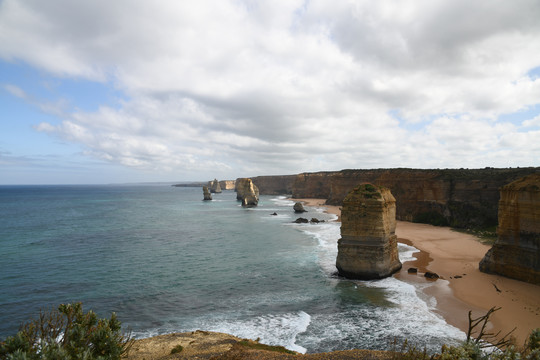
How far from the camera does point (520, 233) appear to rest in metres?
21.1

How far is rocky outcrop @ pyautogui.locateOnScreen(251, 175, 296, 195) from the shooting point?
6586 inches

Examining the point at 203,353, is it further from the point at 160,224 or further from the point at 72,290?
the point at 160,224

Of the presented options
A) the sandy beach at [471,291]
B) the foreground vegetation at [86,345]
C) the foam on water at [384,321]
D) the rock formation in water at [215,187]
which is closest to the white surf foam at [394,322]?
the foam on water at [384,321]

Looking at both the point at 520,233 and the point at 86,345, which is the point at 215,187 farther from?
the point at 86,345

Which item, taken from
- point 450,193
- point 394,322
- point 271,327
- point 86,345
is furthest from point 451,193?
point 86,345

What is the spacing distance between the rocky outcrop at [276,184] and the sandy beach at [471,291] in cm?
13342

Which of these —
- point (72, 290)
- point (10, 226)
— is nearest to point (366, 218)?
point (72, 290)

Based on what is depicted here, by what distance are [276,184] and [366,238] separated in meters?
147

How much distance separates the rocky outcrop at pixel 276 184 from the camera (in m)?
167

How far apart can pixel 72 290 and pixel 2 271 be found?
10.3m

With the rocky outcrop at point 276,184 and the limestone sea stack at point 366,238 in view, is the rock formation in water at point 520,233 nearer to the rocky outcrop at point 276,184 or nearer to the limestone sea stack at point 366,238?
the limestone sea stack at point 366,238

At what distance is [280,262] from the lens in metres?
29.5

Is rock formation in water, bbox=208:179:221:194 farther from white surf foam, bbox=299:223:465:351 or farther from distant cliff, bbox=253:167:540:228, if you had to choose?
white surf foam, bbox=299:223:465:351

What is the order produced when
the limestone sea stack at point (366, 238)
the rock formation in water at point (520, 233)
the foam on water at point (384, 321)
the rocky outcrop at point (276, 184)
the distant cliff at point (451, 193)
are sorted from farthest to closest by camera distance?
the rocky outcrop at point (276, 184)
the distant cliff at point (451, 193)
the limestone sea stack at point (366, 238)
the rock formation in water at point (520, 233)
the foam on water at point (384, 321)
